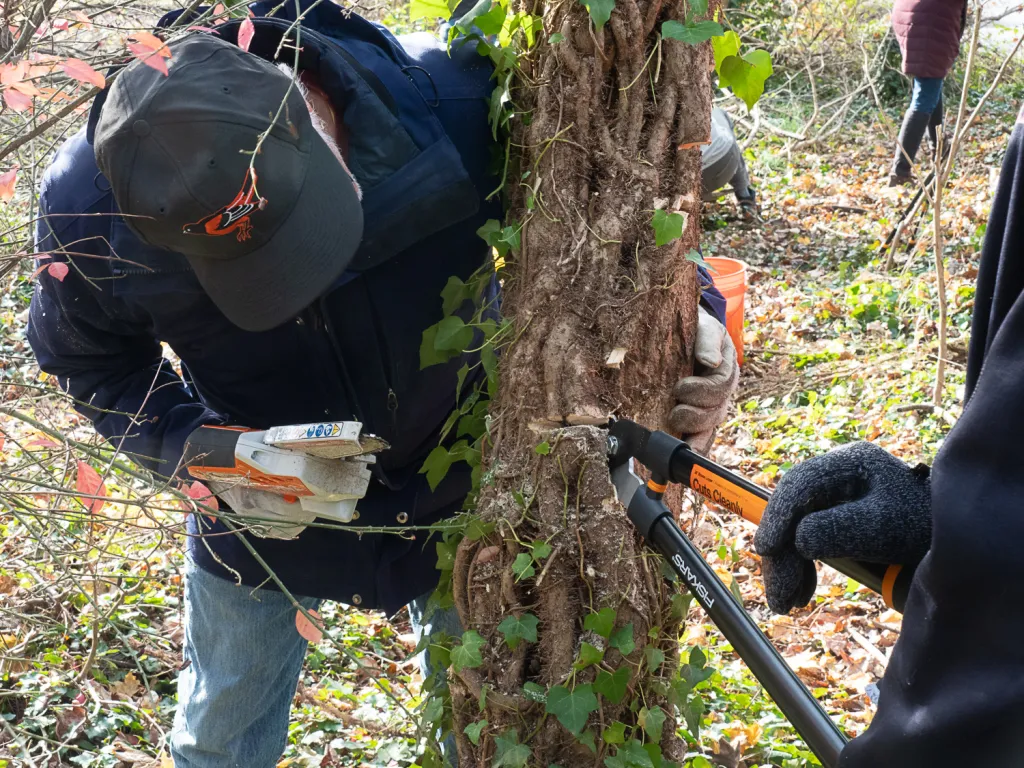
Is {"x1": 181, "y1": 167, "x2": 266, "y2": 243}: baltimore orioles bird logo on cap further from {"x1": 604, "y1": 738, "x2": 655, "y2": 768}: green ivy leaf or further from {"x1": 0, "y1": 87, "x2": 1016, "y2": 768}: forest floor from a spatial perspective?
{"x1": 604, "y1": 738, "x2": 655, "y2": 768}: green ivy leaf

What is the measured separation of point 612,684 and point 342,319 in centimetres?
96

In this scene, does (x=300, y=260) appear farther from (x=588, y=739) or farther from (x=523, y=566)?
(x=588, y=739)

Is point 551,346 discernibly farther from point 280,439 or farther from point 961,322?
point 961,322

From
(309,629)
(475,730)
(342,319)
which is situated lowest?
(309,629)

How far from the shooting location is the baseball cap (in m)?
1.62

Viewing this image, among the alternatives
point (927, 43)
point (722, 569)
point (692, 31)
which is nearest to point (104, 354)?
point (692, 31)

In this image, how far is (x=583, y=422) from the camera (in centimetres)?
169

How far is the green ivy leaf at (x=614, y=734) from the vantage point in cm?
169

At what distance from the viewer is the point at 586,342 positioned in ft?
5.60

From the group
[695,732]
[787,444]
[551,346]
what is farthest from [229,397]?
[787,444]

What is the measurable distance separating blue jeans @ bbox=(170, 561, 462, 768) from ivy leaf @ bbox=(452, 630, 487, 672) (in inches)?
16.5

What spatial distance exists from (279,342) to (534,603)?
829 millimetres

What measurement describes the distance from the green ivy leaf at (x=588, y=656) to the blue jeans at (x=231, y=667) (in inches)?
23.4

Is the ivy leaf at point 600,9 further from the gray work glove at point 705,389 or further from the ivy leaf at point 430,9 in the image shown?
the gray work glove at point 705,389
